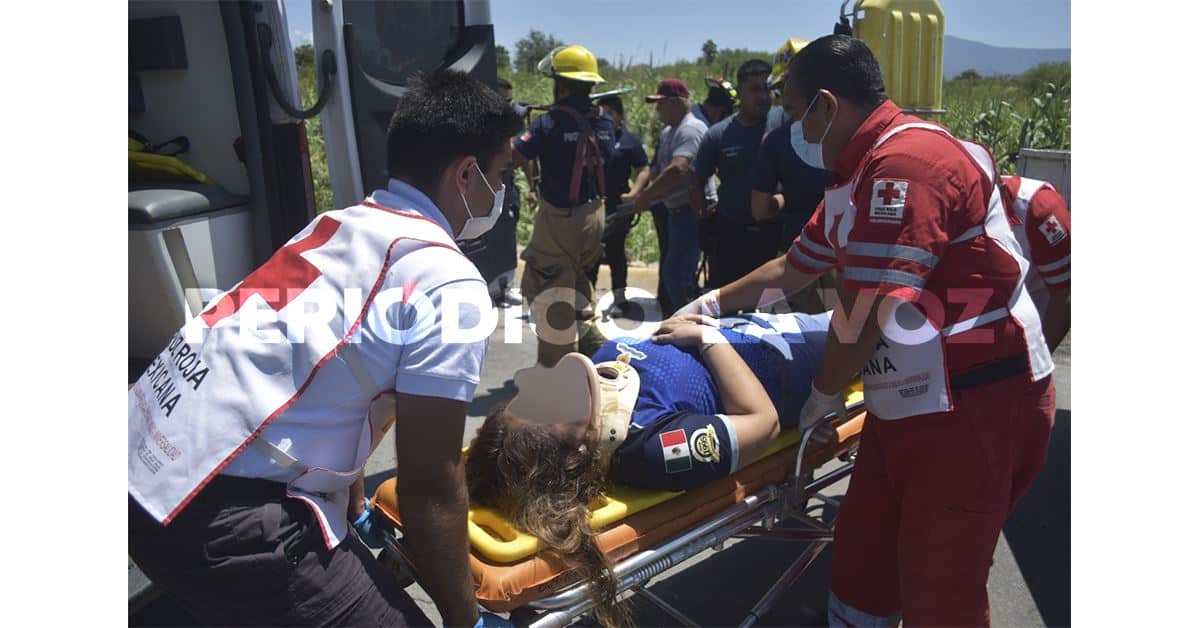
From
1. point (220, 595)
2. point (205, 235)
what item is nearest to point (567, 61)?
point (205, 235)

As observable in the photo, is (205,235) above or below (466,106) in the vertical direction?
below

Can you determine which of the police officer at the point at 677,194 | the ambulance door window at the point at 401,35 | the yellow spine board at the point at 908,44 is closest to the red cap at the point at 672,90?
the police officer at the point at 677,194

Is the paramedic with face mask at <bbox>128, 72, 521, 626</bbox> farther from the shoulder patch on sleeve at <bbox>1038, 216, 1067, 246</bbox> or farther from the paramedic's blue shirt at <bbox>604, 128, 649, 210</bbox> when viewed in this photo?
the paramedic's blue shirt at <bbox>604, 128, 649, 210</bbox>

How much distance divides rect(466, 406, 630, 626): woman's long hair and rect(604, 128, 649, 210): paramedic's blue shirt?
3.66 m

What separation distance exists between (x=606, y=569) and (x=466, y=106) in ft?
3.65

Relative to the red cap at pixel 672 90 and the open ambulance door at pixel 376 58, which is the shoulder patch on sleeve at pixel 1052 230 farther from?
A: the red cap at pixel 672 90

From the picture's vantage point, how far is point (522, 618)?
73.5 inches

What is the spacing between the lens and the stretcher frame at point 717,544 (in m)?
1.87

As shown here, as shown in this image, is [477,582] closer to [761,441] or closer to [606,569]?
[606,569]

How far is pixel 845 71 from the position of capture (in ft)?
6.54

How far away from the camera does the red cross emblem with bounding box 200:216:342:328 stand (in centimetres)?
147

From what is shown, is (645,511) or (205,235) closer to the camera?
(645,511)

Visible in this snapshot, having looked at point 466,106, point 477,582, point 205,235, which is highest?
point 466,106

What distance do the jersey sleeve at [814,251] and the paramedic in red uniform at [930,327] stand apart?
0.34 metres
